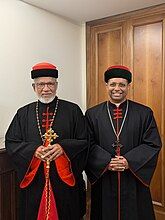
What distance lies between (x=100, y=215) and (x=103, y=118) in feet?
2.70

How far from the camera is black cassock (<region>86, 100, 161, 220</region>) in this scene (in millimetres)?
2244

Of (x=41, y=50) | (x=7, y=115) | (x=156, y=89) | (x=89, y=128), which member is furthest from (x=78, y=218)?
(x=41, y=50)

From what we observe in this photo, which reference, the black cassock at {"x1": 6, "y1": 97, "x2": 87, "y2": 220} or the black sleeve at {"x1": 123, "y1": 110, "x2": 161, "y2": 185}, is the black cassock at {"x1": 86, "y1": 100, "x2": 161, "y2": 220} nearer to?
the black sleeve at {"x1": 123, "y1": 110, "x2": 161, "y2": 185}

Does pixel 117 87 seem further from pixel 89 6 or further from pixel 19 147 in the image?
pixel 89 6

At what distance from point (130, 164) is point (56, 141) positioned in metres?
0.61

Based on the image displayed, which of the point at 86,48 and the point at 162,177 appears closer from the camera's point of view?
the point at 162,177

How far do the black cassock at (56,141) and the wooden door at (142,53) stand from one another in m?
1.16

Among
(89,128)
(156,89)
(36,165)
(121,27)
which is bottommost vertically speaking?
(36,165)

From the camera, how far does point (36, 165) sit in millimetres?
2184

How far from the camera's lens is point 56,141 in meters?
2.26

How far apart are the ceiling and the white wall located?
123mm

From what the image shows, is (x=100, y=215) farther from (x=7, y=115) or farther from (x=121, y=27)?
(x=121, y=27)

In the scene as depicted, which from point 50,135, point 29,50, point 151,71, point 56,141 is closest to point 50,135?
point 50,135

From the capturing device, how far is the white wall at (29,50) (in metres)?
2.81
